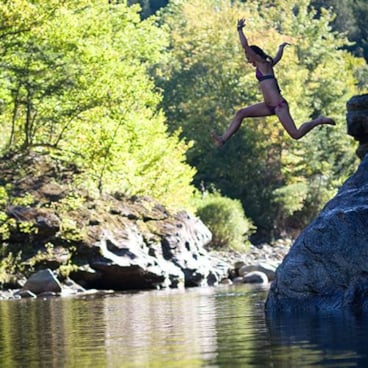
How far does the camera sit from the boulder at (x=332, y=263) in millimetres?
16266

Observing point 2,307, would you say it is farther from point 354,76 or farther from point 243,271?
point 354,76

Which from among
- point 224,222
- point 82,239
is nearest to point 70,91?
point 82,239

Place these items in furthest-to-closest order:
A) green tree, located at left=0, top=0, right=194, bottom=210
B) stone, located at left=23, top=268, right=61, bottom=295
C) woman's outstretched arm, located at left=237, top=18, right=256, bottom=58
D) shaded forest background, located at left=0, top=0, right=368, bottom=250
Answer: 1. shaded forest background, located at left=0, top=0, right=368, bottom=250
2. green tree, located at left=0, top=0, right=194, bottom=210
3. stone, located at left=23, top=268, right=61, bottom=295
4. woman's outstretched arm, located at left=237, top=18, right=256, bottom=58

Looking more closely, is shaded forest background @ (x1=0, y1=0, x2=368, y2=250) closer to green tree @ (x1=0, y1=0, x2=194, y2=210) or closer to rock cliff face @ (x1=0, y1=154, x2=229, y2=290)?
green tree @ (x1=0, y1=0, x2=194, y2=210)

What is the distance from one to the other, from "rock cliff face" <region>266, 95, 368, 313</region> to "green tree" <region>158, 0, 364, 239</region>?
1778 inches

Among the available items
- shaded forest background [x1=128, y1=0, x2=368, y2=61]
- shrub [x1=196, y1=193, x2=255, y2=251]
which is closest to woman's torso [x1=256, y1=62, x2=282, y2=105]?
shrub [x1=196, y1=193, x2=255, y2=251]

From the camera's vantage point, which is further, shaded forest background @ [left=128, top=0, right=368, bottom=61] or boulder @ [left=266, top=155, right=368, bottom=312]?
shaded forest background @ [left=128, top=0, right=368, bottom=61]

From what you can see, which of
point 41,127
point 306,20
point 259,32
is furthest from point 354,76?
point 41,127

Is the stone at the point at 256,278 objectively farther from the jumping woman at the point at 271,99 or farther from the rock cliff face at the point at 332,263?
the jumping woman at the point at 271,99

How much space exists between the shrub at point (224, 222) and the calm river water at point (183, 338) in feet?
109

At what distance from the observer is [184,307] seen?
2197cm

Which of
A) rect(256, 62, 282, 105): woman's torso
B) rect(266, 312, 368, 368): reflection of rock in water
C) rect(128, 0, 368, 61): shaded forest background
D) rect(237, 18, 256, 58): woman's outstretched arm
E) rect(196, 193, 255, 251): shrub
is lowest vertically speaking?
rect(266, 312, 368, 368): reflection of rock in water

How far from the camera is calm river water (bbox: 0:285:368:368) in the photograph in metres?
11.4

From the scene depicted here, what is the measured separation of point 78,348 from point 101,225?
2310 cm
